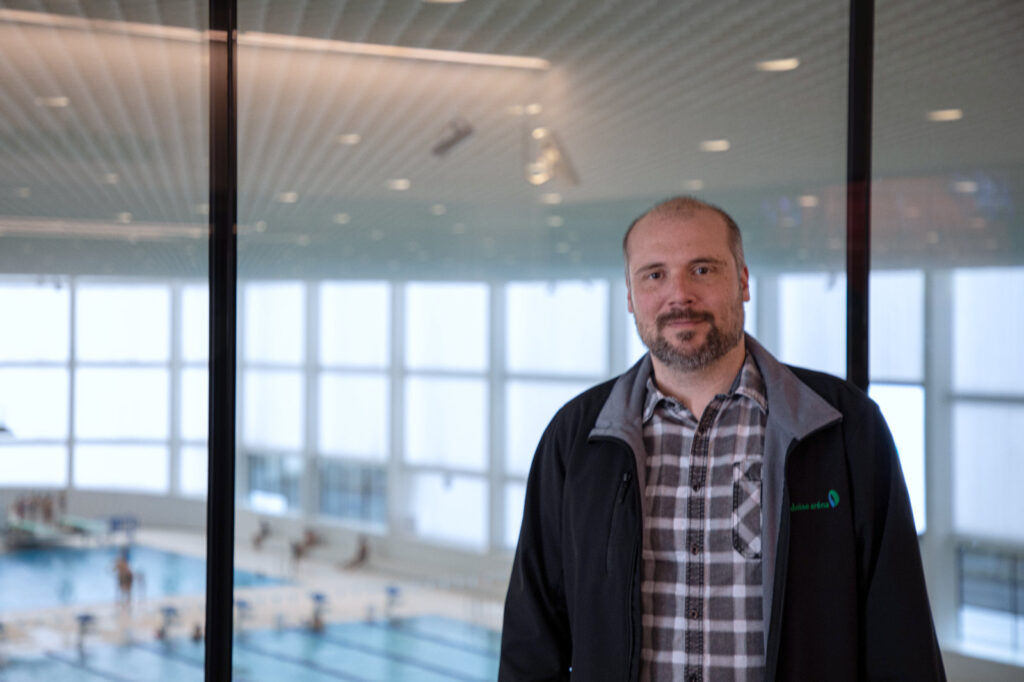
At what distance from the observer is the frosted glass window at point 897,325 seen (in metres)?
2.98

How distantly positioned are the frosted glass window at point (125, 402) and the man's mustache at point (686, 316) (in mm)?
1595

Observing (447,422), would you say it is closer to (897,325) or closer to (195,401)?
(195,401)

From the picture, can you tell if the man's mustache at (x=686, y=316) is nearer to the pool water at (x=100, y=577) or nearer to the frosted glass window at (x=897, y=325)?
the frosted glass window at (x=897, y=325)

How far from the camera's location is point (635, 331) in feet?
9.55

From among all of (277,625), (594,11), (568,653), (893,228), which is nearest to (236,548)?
(277,625)

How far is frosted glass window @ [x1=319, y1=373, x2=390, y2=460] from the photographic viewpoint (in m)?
2.87

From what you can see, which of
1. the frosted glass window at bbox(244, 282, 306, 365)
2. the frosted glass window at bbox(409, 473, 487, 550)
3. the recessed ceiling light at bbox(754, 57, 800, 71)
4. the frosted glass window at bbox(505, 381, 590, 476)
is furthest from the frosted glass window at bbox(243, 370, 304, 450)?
the recessed ceiling light at bbox(754, 57, 800, 71)

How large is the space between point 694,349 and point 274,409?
4.75 ft

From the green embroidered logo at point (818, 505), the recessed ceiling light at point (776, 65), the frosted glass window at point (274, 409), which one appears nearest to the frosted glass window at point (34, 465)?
the frosted glass window at point (274, 409)

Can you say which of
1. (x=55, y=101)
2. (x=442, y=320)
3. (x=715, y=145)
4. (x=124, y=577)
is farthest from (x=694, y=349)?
(x=55, y=101)

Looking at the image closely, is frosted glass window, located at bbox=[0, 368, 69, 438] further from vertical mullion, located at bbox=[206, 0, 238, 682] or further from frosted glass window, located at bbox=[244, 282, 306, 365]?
frosted glass window, located at bbox=[244, 282, 306, 365]

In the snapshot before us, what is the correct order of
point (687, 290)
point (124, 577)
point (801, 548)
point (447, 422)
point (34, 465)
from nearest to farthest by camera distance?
point (801, 548)
point (687, 290)
point (34, 465)
point (124, 577)
point (447, 422)

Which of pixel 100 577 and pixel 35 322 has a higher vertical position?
pixel 35 322

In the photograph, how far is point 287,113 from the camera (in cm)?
284
